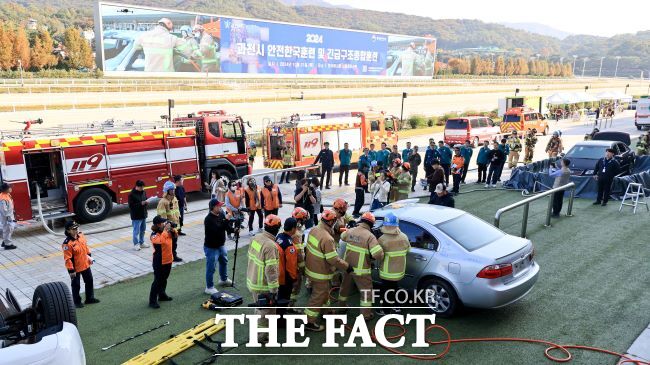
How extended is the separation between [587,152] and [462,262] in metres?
11.8

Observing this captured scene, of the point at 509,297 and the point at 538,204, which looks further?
the point at 538,204

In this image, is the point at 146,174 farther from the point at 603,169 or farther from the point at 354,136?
the point at 603,169

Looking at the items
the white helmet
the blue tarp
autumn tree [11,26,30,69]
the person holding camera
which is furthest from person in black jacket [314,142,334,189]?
autumn tree [11,26,30,69]

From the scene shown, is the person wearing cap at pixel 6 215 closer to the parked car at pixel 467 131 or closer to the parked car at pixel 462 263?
the parked car at pixel 462 263

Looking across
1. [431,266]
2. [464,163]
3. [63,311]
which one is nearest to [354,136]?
[464,163]

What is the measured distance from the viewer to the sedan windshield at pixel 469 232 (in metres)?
6.84

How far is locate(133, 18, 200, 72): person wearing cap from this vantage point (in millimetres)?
54031

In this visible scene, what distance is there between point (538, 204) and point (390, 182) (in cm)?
485

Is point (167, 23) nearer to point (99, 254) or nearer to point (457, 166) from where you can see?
point (457, 166)

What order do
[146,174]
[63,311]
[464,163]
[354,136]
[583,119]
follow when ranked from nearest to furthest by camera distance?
[63,311]
[146,174]
[464,163]
[354,136]
[583,119]

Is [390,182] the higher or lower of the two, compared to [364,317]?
higher

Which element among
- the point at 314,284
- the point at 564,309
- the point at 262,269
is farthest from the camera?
the point at 564,309

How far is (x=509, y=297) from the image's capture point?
255 inches

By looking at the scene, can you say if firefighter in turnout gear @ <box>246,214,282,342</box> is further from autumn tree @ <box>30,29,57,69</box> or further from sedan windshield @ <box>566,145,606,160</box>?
autumn tree @ <box>30,29,57,69</box>
